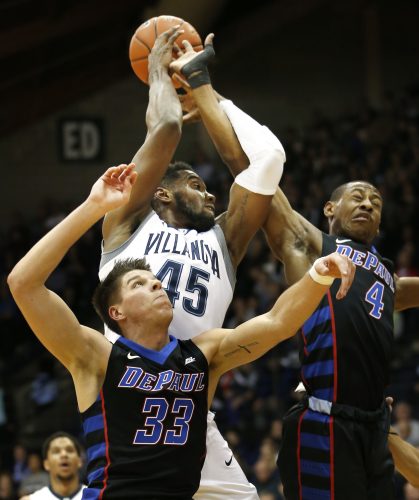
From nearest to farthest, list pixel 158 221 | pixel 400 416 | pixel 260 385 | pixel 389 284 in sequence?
pixel 158 221 → pixel 389 284 → pixel 400 416 → pixel 260 385

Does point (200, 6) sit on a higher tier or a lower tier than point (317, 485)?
higher

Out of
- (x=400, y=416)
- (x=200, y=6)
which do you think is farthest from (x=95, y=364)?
(x=200, y=6)

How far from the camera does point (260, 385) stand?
13.2 metres

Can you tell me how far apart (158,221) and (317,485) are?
5.15 ft

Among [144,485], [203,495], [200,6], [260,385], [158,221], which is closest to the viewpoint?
[144,485]

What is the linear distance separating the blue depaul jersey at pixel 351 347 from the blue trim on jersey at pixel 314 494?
18.1 inches

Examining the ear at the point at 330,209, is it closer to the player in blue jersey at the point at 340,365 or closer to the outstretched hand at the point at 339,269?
the player in blue jersey at the point at 340,365

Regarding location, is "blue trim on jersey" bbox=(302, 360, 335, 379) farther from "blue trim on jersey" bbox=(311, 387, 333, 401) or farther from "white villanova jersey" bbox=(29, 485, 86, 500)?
"white villanova jersey" bbox=(29, 485, 86, 500)

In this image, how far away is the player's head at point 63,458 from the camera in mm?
7805

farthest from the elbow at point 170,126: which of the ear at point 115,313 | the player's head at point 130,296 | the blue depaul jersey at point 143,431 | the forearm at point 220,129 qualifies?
the blue depaul jersey at point 143,431

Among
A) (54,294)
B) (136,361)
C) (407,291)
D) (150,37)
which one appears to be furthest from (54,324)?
(407,291)

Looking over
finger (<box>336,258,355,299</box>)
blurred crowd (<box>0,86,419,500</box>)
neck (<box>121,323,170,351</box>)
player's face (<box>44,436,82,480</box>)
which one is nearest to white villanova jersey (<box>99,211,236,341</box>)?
neck (<box>121,323,170,351</box>)

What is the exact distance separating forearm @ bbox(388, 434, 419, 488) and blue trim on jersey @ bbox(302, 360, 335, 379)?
0.55 meters

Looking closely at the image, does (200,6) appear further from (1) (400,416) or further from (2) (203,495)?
(2) (203,495)
